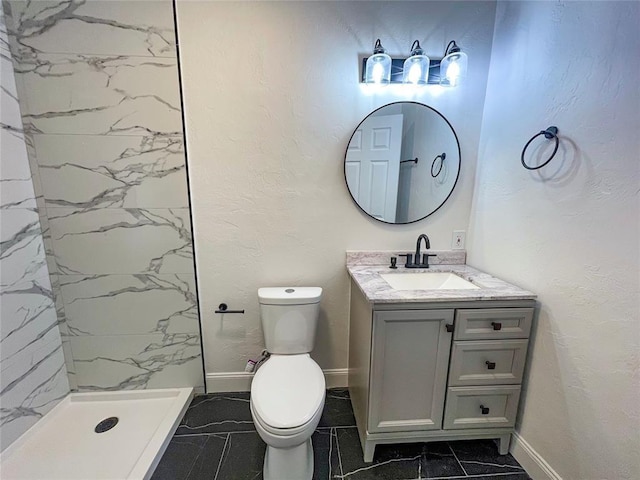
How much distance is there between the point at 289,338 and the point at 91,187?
1411 millimetres

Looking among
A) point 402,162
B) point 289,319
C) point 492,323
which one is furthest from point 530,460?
point 402,162

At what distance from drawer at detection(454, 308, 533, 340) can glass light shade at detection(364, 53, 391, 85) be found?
1.30 metres

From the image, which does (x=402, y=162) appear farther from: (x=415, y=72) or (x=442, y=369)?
(x=442, y=369)

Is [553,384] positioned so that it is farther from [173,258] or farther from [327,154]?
[173,258]

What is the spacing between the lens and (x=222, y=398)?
181 cm

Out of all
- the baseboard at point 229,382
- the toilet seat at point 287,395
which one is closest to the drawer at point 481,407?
the toilet seat at point 287,395

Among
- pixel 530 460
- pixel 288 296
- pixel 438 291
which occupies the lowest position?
pixel 530 460

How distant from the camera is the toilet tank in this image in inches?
60.9

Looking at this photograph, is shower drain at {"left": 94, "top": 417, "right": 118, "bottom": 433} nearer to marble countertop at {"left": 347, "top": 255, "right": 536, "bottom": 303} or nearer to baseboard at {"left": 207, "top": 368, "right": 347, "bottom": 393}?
baseboard at {"left": 207, "top": 368, "right": 347, "bottom": 393}

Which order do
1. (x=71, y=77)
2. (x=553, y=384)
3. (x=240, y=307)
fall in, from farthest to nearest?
(x=240, y=307) → (x=71, y=77) → (x=553, y=384)

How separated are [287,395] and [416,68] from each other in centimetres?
179

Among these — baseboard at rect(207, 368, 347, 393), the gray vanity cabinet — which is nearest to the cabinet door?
the gray vanity cabinet

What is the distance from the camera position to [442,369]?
51.2 inches

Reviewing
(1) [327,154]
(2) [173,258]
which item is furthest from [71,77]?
(1) [327,154]
